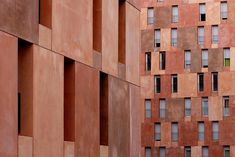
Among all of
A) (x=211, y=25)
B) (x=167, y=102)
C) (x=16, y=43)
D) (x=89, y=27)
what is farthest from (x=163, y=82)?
(x=16, y=43)

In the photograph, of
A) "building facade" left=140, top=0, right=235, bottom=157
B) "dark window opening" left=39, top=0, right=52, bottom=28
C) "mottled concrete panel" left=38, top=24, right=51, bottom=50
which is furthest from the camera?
"building facade" left=140, top=0, right=235, bottom=157

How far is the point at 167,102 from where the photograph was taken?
62.3m

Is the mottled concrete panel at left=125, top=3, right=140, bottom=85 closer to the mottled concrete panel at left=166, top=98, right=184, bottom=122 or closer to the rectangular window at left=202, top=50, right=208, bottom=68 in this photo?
the mottled concrete panel at left=166, top=98, right=184, bottom=122

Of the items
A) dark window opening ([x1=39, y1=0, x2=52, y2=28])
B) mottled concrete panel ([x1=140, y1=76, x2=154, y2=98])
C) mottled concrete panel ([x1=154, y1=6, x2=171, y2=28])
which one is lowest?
dark window opening ([x1=39, y1=0, x2=52, y2=28])

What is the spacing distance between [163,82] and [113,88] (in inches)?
1555

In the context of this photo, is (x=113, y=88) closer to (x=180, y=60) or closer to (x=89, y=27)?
(x=89, y=27)

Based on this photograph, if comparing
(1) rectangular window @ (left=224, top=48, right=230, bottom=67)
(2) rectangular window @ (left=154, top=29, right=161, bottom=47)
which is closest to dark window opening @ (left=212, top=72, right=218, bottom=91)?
(1) rectangular window @ (left=224, top=48, right=230, bottom=67)

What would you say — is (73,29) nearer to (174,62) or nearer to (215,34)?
(174,62)

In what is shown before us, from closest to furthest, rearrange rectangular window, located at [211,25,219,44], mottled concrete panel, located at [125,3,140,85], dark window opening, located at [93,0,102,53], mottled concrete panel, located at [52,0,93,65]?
mottled concrete panel, located at [52,0,93,65]
dark window opening, located at [93,0,102,53]
mottled concrete panel, located at [125,3,140,85]
rectangular window, located at [211,25,219,44]

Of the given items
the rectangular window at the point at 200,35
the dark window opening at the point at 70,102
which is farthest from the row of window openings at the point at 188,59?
the dark window opening at the point at 70,102

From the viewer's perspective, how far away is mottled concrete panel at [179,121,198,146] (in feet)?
202

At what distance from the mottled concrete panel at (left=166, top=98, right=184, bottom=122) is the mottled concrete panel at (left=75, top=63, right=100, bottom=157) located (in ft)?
133

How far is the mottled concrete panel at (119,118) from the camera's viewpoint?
904 inches

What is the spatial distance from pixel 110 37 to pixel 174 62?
39.8 metres
